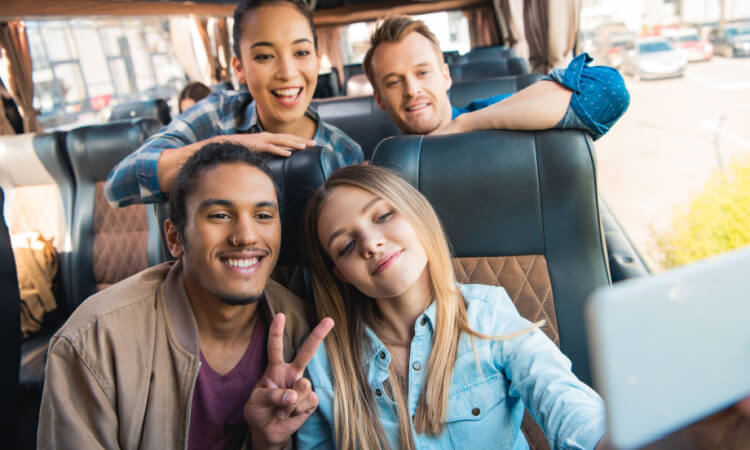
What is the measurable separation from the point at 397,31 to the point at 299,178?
680mm

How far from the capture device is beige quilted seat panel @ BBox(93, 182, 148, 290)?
→ 103 inches

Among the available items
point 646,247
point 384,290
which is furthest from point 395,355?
point 646,247

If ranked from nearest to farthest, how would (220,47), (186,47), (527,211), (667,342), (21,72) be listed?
1. (667,342)
2. (527,211)
3. (21,72)
4. (186,47)
5. (220,47)

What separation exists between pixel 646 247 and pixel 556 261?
3.85 metres

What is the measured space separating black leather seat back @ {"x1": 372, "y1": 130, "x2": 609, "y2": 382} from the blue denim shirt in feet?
0.44

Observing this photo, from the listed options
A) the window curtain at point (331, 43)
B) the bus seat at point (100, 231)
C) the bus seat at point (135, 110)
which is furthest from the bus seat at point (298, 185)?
the window curtain at point (331, 43)

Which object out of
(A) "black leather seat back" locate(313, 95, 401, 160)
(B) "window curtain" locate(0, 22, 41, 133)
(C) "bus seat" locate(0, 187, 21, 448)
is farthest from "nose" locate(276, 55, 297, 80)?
(B) "window curtain" locate(0, 22, 41, 133)

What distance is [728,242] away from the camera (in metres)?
3.49

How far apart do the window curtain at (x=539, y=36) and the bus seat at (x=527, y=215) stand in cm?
263

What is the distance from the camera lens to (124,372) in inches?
39.2

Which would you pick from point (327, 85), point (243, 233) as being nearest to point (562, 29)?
point (243, 233)

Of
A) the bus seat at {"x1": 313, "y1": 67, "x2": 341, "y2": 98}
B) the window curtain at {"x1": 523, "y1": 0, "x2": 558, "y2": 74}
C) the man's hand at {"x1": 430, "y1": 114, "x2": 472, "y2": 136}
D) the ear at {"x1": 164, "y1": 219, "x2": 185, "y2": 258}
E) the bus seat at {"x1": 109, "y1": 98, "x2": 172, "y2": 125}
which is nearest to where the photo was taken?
the ear at {"x1": 164, "y1": 219, "x2": 185, "y2": 258}

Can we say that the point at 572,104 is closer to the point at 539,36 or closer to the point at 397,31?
the point at 397,31

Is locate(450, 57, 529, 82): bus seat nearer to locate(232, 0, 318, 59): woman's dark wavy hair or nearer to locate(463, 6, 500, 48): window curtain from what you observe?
locate(232, 0, 318, 59): woman's dark wavy hair
